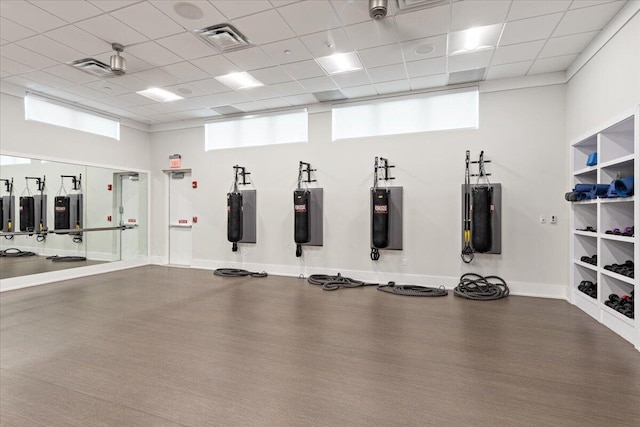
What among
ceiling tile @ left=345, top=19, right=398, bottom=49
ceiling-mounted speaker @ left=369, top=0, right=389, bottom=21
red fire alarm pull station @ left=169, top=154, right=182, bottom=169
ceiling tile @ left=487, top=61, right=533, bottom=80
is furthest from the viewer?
red fire alarm pull station @ left=169, top=154, right=182, bottom=169

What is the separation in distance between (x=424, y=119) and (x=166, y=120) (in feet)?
19.5

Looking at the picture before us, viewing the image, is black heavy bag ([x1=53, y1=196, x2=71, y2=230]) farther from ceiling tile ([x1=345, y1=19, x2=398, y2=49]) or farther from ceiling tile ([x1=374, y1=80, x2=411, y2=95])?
ceiling tile ([x1=374, y1=80, x2=411, y2=95])

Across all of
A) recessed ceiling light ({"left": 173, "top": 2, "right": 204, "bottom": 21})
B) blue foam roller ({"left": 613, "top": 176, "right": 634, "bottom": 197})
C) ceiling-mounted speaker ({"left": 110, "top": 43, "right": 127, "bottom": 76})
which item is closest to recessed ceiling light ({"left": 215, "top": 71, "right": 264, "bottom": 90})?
ceiling-mounted speaker ({"left": 110, "top": 43, "right": 127, "bottom": 76})

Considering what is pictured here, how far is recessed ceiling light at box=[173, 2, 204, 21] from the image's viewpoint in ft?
11.2

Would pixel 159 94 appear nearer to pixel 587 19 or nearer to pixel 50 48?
pixel 50 48

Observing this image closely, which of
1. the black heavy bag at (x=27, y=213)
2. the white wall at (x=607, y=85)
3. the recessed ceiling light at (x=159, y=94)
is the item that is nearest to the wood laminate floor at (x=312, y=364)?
the black heavy bag at (x=27, y=213)

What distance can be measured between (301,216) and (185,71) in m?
3.11

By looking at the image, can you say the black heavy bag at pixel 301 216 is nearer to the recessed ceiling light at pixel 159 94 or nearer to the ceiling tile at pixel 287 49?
the ceiling tile at pixel 287 49

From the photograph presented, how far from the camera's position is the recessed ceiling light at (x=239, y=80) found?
17.5 ft

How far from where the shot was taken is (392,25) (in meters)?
3.80

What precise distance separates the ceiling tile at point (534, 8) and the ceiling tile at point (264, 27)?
2484mm

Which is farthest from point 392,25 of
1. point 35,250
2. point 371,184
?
point 35,250

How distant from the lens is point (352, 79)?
5395 mm

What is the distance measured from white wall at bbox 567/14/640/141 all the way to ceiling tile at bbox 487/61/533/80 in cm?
68
